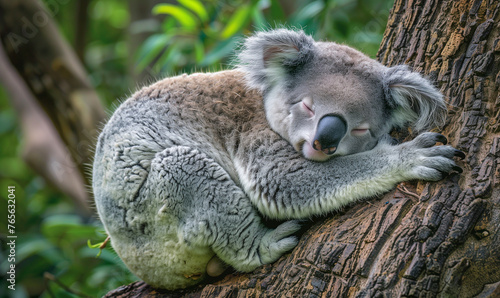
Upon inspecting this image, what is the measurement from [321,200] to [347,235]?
0.94 ft

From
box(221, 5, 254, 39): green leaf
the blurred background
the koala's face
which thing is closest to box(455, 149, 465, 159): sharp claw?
the koala's face

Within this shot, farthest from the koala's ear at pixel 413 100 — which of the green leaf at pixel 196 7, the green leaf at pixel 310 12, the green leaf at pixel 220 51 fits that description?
the green leaf at pixel 196 7

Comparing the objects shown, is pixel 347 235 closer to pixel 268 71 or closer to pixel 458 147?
pixel 458 147

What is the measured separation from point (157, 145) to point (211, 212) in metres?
0.60

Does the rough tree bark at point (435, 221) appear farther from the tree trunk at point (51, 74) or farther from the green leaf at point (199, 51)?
the tree trunk at point (51, 74)

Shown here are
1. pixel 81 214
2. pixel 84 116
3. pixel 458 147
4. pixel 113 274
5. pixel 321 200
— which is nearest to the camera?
pixel 458 147

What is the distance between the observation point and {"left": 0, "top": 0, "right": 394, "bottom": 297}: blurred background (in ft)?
14.4

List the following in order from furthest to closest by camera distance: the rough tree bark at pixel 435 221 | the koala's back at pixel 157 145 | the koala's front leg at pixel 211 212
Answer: the koala's back at pixel 157 145
the koala's front leg at pixel 211 212
the rough tree bark at pixel 435 221

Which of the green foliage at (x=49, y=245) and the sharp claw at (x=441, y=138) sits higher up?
the sharp claw at (x=441, y=138)

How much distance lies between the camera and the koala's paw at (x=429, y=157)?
2.05 m

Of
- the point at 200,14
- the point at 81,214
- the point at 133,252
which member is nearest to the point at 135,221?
the point at 133,252

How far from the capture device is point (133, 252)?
2764mm

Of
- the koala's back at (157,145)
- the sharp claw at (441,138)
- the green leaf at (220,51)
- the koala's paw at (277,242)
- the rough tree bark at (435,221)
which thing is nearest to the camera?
the rough tree bark at (435,221)

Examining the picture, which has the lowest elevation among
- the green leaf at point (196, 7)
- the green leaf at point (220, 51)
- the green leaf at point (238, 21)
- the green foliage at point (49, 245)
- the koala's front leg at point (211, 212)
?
the green foliage at point (49, 245)
